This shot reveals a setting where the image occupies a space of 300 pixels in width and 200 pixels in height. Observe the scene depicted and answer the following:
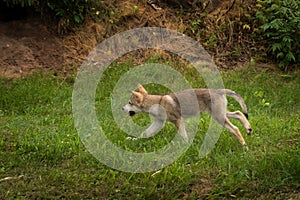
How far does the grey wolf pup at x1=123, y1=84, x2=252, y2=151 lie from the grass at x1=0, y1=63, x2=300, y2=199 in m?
0.21

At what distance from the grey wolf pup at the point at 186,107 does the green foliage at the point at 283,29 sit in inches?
215

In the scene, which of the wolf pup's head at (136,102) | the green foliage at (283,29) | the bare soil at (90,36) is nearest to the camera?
the wolf pup's head at (136,102)

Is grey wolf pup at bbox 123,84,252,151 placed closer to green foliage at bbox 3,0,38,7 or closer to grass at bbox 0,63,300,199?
grass at bbox 0,63,300,199

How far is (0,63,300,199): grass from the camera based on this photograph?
6430 millimetres

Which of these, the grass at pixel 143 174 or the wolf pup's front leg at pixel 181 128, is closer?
the grass at pixel 143 174

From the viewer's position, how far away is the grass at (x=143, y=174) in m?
6.43

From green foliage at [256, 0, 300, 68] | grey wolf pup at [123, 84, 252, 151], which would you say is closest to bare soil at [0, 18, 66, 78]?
grey wolf pup at [123, 84, 252, 151]

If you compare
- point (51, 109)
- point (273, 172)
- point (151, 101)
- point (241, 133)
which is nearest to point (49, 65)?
point (51, 109)

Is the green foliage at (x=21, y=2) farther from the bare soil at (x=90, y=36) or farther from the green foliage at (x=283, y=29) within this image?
the green foliage at (x=283, y=29)

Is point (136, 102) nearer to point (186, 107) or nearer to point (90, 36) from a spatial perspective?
point (186, 107)

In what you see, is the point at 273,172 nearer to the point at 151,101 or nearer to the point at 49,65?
the point at 151,101

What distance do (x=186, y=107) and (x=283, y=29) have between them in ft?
19.8

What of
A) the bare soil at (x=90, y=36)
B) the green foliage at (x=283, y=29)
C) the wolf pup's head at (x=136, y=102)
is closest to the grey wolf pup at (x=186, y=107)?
the wolf pup's head at (x=136, y=102)

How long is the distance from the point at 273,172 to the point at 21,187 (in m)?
3.21
